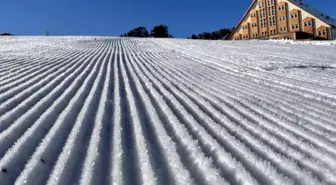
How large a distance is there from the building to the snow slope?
27.3 metres

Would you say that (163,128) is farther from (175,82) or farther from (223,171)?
(175,82)

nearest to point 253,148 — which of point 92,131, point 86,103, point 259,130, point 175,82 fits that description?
point 259,130

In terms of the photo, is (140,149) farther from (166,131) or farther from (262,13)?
(262,13)

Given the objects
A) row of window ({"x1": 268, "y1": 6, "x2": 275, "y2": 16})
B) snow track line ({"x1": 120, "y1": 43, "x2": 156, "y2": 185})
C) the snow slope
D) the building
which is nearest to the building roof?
the building

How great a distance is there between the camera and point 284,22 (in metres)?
A: 32.4

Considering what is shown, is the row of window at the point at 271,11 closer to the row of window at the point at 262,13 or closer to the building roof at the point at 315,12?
the row of window at the point at 262,13

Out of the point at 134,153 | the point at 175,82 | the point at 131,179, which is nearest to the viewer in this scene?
the point at 131,179

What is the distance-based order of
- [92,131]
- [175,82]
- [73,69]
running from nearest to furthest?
[92,131] → [175,82] → [73,69]

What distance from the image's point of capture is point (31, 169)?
56.4 inches

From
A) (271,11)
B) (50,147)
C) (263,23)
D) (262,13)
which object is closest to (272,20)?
(271,11)

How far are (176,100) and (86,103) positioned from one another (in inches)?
25.2

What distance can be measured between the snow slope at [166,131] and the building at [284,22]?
27.3 m

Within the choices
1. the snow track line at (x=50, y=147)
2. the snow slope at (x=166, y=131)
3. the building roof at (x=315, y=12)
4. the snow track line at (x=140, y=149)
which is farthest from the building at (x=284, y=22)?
the snow track line at (x=50, y=147)

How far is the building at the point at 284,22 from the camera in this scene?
28.9 meters
